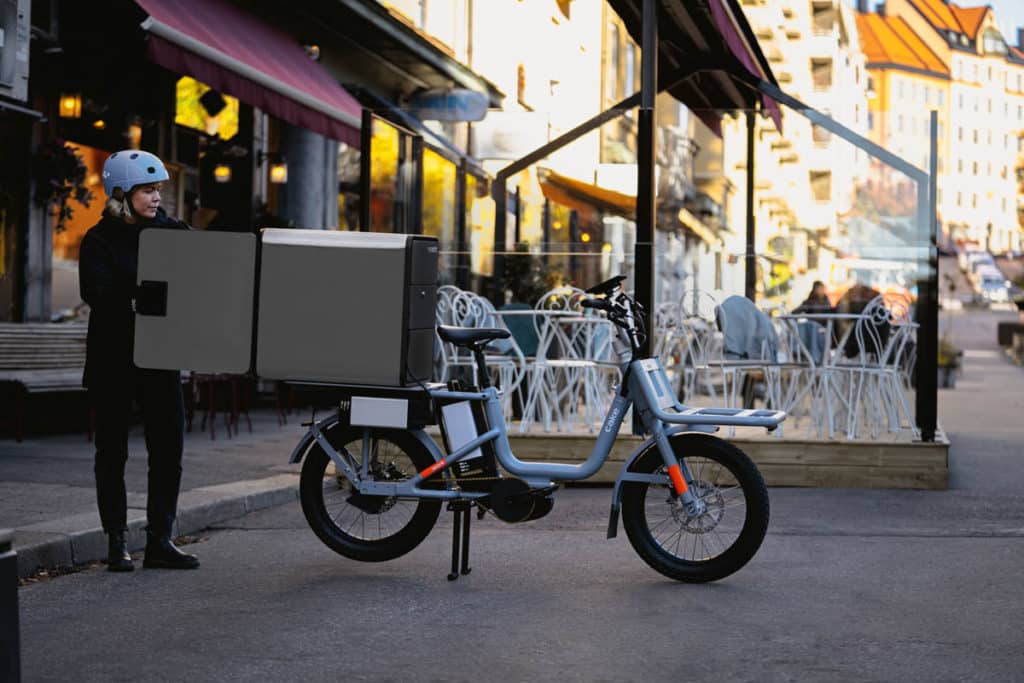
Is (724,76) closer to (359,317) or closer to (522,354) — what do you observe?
(522,354)

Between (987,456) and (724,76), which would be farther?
(724,76)

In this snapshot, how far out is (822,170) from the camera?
44.3 feet

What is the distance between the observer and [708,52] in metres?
15.0

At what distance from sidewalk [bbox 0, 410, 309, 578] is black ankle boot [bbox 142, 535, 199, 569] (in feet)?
1.19

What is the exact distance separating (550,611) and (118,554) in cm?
217

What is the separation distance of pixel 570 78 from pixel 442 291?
11.2 feet

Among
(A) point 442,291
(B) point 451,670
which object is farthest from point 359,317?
(A) point 442,291

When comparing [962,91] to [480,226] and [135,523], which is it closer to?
[480,226]

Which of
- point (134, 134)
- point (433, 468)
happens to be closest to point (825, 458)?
point (433, 468)

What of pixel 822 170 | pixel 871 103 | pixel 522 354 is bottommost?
pixel 522 354

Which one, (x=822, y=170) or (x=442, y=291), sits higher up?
(x=822, y=170)

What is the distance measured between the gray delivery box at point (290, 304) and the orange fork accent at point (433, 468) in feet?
1.23

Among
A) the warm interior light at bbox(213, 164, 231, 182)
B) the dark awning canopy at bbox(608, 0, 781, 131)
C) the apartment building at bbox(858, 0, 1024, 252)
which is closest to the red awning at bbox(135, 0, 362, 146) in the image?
the warm interior light at bbox(213, 164, 231, 182)

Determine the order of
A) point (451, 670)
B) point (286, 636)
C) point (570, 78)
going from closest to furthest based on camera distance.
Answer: point (451, 670) < point (286, 636) < point (570, 78)
